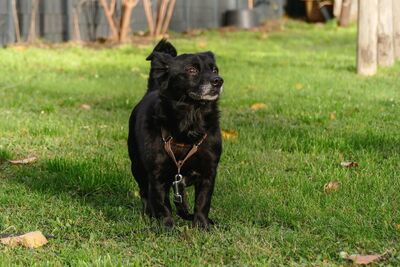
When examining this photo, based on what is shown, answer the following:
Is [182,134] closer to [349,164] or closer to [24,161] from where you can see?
[349,164]

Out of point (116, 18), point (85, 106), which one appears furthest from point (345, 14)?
point (85, 106)

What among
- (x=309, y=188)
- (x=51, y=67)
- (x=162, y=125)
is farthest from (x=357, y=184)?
(x=51, y=67)

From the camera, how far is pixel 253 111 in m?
8.95

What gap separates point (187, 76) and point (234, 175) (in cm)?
144

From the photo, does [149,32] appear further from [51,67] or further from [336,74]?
[336,74]

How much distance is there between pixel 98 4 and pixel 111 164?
528 inches

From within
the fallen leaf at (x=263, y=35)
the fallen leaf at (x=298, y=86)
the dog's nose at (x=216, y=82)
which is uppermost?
the dog's nose at (x=216, y=82)

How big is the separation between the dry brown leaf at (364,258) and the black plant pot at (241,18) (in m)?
22.5

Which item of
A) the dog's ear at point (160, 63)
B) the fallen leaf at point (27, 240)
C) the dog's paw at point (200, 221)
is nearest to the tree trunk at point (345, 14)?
the dog's ear at point (160, 63)

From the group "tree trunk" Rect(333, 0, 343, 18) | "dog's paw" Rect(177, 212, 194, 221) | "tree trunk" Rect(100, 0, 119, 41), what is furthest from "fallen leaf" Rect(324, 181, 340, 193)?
"tree trunk" Rect(333, 0, 343, 18)

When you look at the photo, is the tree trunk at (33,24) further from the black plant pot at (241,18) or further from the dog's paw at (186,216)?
the dog's paw at (186,216)

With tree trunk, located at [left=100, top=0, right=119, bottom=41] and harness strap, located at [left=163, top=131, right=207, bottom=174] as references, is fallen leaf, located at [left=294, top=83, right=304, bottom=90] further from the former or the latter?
tree trunk, located at [left=100, top=0, right=119, bottom=41]

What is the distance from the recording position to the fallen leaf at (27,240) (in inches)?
163

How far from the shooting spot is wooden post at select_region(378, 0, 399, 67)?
43.2 feet
